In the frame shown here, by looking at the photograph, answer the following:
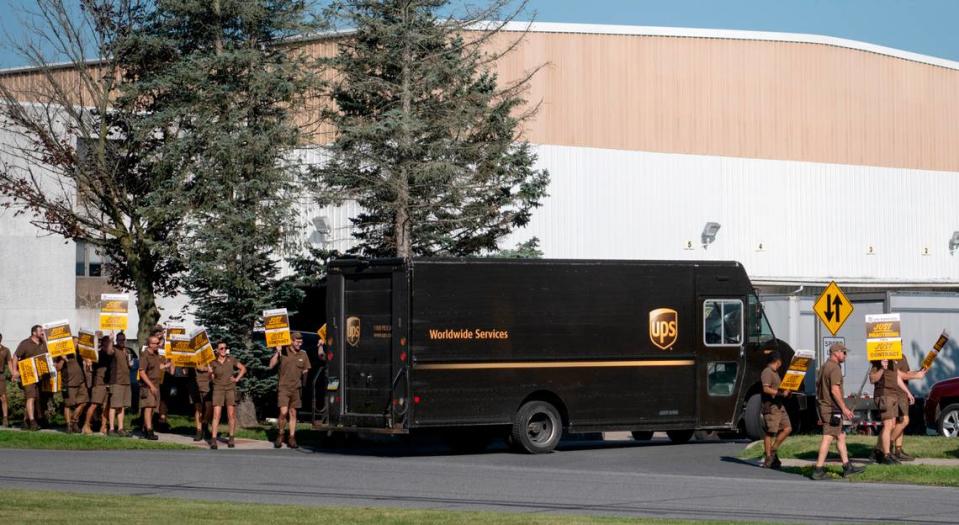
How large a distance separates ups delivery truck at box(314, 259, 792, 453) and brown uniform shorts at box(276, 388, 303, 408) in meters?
1.05

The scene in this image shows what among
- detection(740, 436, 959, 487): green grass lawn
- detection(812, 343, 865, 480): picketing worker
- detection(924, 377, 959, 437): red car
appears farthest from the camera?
detection(924, 377, 959, 437): red car

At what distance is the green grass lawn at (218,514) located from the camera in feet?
40.7

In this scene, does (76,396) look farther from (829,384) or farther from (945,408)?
(945,408)

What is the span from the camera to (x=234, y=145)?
2755 centimetres

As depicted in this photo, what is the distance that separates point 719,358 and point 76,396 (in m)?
11.4

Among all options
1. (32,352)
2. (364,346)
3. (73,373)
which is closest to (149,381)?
(73,373)

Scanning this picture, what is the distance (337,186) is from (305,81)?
261cm

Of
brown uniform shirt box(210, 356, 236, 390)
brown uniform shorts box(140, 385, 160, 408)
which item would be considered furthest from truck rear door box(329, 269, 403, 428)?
brown uniform shorts box(140, 385, 160, 408)

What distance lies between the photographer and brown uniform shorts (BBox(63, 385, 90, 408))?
25.3 m

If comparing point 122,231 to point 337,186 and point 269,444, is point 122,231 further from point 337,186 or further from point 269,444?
point 269,444

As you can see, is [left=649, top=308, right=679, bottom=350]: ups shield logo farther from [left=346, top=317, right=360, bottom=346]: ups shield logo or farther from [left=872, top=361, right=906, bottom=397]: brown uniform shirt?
[left=346, top=317, right=360, bottom=346]: ups shield logo

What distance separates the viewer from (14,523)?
1182 centimetres

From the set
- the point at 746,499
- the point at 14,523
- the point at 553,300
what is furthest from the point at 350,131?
the point at 14,523

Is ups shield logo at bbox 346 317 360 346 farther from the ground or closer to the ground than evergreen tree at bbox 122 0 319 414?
closer to the ground
